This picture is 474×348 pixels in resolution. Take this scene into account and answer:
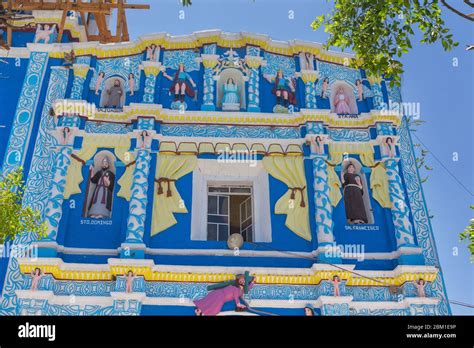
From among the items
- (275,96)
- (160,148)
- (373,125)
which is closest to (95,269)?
(160,148)

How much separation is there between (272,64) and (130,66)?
3355mm

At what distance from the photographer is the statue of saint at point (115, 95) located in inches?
550

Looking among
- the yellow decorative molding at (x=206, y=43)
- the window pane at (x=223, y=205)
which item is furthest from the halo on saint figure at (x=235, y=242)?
the yellow decorative molding at (x=206, y=43)

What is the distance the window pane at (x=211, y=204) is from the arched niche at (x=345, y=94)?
138 inches

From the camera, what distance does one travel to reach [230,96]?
46.0ft

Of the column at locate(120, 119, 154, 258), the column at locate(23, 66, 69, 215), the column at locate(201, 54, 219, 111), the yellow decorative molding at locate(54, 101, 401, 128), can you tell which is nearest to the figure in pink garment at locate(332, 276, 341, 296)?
the column at locate(120, 119, 154, 258)

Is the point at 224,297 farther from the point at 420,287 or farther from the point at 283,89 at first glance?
the point at 283,89

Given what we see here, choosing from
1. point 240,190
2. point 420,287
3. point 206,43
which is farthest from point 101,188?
point 420,287

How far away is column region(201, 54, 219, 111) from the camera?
13.7 m

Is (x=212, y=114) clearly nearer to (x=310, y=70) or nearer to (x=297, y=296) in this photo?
(x=310, y=70)

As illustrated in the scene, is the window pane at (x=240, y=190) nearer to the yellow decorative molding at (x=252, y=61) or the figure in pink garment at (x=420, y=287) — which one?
the yellow decorative molding at (x=252, y=61)

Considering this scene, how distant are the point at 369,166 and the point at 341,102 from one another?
185 centimetres

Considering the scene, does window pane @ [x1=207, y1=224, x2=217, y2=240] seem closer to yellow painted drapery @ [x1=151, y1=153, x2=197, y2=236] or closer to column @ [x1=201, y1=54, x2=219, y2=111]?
yellow painted drapery @ [x1=151, y1=153, x2=197, y2=236]

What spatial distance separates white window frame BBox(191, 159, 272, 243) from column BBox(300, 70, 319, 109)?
2.00 m
